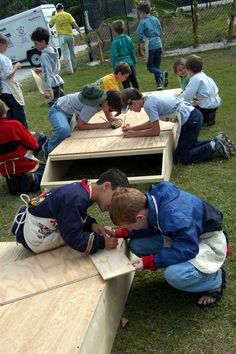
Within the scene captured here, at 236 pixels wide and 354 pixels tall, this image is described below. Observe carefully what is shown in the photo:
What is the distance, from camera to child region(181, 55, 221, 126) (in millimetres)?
6164

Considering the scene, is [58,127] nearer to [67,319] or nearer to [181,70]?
[181,70]

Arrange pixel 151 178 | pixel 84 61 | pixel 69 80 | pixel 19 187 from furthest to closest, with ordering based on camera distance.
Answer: pixel 84 61 < pixel 69 80 < pixel 19 187 < pixel 151 178

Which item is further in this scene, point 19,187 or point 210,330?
point 19,187

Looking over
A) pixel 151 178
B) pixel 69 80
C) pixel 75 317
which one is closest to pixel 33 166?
pixel 151 178

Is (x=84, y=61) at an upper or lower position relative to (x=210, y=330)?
lower

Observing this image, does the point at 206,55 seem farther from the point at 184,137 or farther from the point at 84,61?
the point at 184,137

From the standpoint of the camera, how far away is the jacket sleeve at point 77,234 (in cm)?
291

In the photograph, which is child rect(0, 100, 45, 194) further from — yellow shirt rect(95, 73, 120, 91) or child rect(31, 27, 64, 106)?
child rect(31, 27, 64, 106)

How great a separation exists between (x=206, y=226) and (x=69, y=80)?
1042 centimetres

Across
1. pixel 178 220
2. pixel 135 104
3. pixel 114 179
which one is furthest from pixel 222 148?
pixel 178 220

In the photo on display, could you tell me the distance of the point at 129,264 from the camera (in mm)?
2867

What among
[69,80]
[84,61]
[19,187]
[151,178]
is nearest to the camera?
[151,178]

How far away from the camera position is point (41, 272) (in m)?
2.96

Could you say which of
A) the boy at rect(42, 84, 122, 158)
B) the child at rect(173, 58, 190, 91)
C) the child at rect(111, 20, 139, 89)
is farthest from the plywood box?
the child at rect(111, 20, 139, 89)
